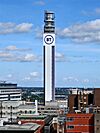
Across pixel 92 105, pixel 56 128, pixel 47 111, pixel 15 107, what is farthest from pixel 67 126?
pixel 47 111

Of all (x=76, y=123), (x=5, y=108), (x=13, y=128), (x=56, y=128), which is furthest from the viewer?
(x=5, y=108)

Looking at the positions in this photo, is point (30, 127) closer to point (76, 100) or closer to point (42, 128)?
point (42, 128)

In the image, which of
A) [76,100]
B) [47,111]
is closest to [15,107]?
[47,111]

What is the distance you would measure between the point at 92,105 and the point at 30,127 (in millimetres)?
33490

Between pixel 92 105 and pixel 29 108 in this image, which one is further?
pixel 29 108

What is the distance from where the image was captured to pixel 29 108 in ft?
520

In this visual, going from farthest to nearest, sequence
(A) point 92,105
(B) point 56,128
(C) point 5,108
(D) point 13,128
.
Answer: (C) point 5,108 → (A) point 92,105 → (B) point 56,128 → (D) point 13,128

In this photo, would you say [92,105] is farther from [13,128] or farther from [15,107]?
[15,107]

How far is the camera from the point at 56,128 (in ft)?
336

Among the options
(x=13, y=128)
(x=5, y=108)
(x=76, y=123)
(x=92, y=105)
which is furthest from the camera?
(x=5, y=108)

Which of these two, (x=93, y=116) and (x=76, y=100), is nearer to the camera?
(x=93, y=116)

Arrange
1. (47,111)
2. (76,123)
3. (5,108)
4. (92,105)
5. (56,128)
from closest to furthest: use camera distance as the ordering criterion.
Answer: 1. (76,123)
2. (56,128)
3. (92,105)
4. (5,108)
5. (47,111)

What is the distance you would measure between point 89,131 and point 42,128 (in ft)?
27.3

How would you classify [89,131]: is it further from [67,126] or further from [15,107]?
[15,107]
